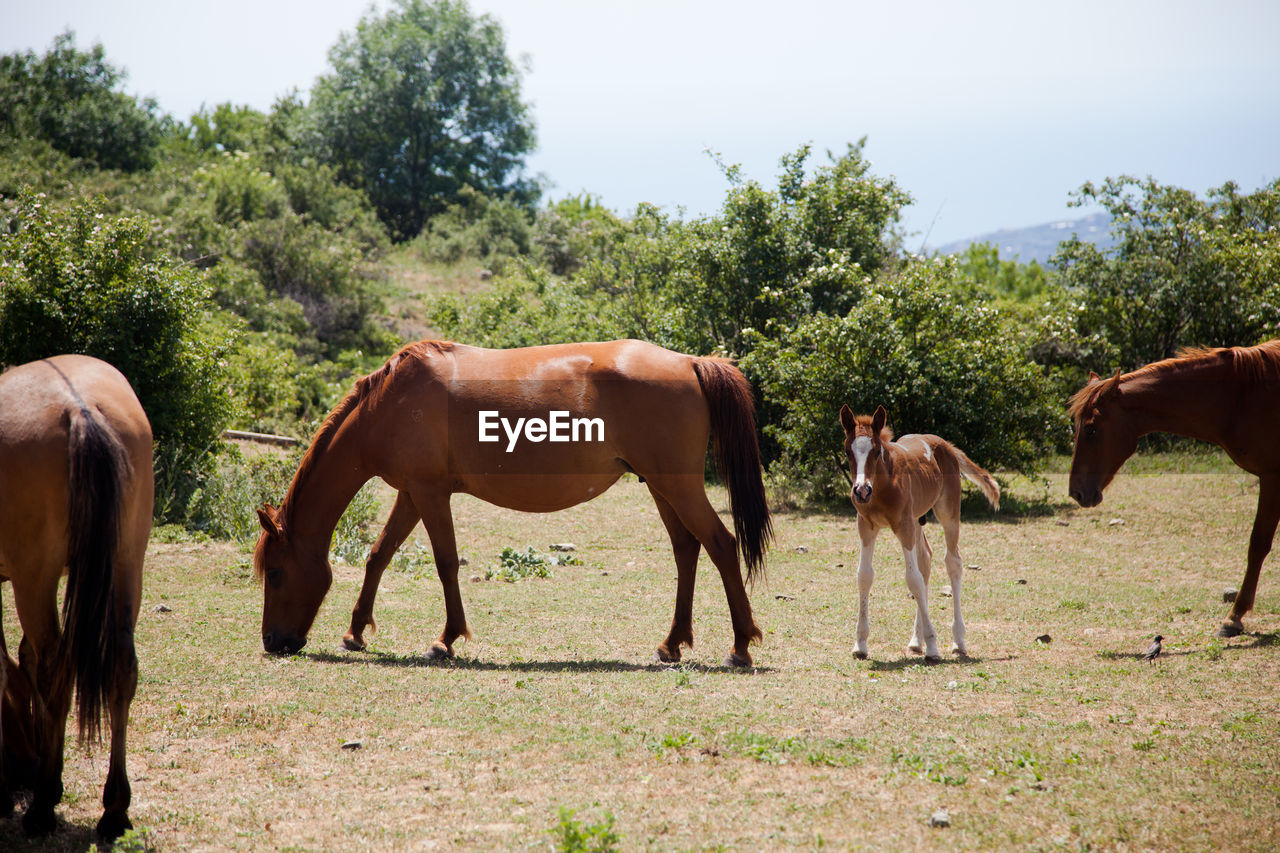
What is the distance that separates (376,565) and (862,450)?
155 inches

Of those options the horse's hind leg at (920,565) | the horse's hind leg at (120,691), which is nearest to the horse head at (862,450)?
the horse's hind leg at (920,565)

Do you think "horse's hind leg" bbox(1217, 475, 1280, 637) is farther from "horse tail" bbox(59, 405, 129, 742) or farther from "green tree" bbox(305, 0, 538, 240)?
"green tree" bbox(305, 0, 538, 240)

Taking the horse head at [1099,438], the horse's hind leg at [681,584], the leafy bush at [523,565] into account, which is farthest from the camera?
the leafy bush at [523,565]

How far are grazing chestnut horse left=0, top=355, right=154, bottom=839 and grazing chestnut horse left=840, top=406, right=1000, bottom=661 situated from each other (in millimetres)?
4563

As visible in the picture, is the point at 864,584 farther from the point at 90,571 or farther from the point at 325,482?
the point at 90,571

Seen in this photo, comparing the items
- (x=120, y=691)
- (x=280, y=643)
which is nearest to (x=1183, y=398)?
(x=280, y=643)

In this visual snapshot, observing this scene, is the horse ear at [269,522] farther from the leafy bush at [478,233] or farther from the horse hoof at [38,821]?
the leafy bush at [478,233]

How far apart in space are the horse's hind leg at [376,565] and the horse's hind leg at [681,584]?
2.11m

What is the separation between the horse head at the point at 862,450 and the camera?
665 centimetres

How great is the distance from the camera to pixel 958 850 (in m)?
3.76

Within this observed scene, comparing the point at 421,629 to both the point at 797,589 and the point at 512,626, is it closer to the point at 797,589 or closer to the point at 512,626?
the point at 512,626

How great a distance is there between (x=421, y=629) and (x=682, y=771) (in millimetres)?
4135

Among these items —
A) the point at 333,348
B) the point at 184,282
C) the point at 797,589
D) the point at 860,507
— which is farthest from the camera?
the point at 333,348

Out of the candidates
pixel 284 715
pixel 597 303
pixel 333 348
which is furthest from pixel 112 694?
pixel 333 348
